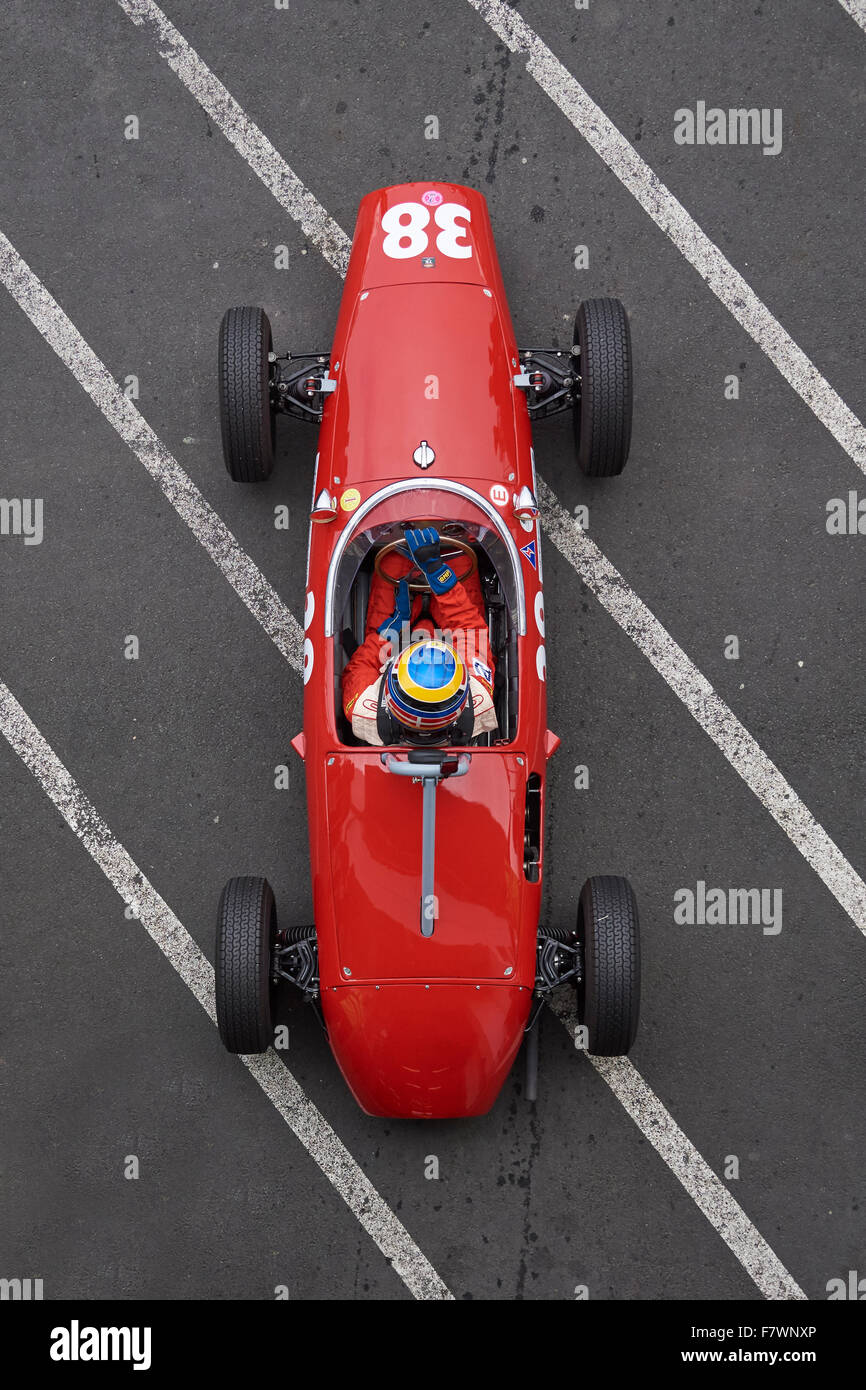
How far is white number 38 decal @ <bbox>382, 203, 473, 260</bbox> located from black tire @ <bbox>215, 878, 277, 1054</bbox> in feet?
9.82

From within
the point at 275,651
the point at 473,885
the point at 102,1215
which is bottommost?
the point at 102,1215

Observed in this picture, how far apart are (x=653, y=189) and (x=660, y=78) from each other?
1.90 ft

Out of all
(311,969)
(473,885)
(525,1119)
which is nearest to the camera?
(473,885)

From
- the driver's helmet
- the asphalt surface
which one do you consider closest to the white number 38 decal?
the asphalt surface

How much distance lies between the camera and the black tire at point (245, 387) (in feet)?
17.1

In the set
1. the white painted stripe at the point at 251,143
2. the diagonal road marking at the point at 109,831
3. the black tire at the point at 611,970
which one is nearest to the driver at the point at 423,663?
the diagonal road marking at the point at 109,831

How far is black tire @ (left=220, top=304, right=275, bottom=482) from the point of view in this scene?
17.1 feet

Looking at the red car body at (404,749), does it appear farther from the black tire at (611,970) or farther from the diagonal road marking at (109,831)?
the diagonal road marking at (109,831)

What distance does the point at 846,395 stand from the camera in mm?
5688

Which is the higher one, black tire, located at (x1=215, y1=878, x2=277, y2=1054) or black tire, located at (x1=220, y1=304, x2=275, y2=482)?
black tire, located at (x1=220, y1=304, x2=275, y2=482)

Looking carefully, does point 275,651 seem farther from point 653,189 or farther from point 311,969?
point 653,189

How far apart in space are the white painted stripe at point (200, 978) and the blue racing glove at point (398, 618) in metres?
1.80

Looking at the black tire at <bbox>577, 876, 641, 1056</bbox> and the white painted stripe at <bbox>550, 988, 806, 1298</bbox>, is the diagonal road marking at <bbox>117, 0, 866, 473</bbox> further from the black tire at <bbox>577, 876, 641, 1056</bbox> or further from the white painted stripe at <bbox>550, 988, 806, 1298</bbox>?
the white painted stripe at <bbox>550, 988, 806, 1298</bbox>
